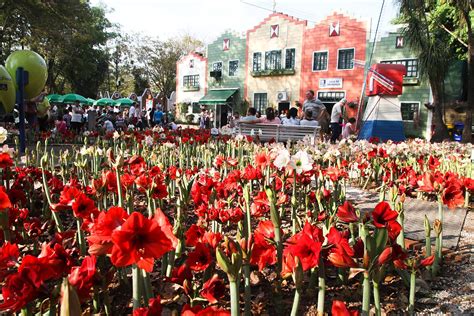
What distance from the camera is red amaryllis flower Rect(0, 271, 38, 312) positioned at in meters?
1.20

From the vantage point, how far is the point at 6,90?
10555mm

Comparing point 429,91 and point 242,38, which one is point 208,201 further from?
point 242,38

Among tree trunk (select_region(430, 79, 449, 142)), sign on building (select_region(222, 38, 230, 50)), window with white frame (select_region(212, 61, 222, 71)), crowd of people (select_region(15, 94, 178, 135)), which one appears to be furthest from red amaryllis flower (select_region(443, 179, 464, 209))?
window with white frame (select_region(212, 61, 222, 71))

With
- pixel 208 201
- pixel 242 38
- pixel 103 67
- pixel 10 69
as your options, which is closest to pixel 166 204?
pixel 208 201

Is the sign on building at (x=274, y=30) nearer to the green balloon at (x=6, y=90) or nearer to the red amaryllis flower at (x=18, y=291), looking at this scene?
the green balloon at (x=6, y=90)

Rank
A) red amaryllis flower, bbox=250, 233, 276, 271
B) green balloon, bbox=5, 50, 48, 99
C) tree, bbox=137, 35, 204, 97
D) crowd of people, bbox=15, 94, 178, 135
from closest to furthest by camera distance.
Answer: red amaryllis flower, bbox=250, 233, 276, 271 → green balloon, bbox=5, 50, 48, 99 → crowd of people, bbox=15, 94, 178, 135 → tree, bbox=137, 35, 204, 97

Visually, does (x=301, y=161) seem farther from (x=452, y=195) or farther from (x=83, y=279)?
(x=83, y=279)

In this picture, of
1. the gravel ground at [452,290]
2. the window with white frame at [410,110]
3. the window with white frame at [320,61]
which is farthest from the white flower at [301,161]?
the window with white frame at [320,61]

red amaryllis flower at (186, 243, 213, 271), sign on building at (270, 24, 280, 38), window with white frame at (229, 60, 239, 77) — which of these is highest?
sign on building at (270, 24, 280, 38)

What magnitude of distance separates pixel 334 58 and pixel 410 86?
16.2 ft

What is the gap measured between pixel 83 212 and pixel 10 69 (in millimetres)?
12854

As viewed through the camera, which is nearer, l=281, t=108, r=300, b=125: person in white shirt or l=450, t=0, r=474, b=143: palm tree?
l=281, t=108, r=300, b=125: person in white shirt

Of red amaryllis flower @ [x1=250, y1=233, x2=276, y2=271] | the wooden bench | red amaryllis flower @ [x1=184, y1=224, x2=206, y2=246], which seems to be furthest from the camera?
the wooden bench

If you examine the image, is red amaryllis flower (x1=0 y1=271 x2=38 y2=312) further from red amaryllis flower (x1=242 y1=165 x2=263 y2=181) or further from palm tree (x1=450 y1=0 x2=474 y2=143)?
palm tree (x1=450 y1=0 x2=474 y2=143)
